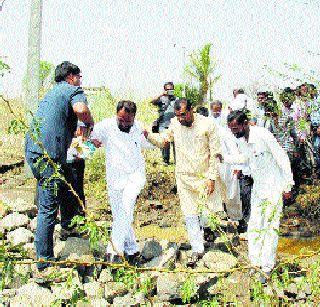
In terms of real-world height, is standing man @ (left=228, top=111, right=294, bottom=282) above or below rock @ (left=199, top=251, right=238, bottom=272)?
above

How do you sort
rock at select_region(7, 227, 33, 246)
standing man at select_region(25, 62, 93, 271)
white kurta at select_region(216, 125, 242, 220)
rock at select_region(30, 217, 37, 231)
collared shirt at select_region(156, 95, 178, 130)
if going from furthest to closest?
collared shirt at select_region(156, 95, 178, 130)
white kurta at select_region(216, 125, 242, 220)
rock at select_region(30, 217, 37, 231)
rock at select_region(7, 227, 33, 246)
standing man at select_region(25, 62, 93, 271)

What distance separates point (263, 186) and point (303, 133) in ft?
A: 11.0

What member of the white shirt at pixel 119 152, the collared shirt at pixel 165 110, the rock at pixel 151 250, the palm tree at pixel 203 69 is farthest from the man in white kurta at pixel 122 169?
the palm tree at pixel 203 69

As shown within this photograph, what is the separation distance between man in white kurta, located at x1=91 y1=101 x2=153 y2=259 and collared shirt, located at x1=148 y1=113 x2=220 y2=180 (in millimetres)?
327

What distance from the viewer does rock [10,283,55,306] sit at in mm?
4691

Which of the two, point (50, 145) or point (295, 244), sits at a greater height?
point (50, 145)

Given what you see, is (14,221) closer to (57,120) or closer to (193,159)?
(57,120)

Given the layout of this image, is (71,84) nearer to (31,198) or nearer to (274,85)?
(274,85)

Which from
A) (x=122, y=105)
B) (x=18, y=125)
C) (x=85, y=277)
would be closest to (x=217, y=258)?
(x=85, y=277)

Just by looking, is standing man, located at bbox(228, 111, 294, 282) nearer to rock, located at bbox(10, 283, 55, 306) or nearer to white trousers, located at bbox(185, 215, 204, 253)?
white trousers, located at bbox(185, 215, 204, 253)

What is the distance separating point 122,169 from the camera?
18.2ft

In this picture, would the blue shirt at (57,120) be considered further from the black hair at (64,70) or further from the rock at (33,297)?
the rock at (33,297)

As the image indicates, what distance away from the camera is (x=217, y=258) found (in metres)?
5.60

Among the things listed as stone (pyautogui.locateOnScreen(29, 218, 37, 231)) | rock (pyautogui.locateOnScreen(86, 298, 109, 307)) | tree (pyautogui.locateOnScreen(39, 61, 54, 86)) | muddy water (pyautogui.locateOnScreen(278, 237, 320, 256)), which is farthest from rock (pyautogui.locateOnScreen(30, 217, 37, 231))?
tree (pyautogui.locateOnScreen(39, 61, 54, 86))
